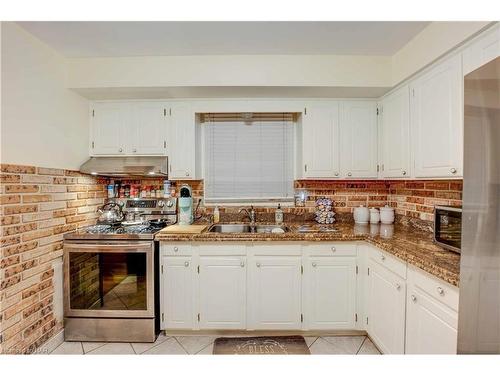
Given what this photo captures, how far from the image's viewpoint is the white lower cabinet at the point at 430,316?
1.23m

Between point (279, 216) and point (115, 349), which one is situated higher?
point (279, 216)

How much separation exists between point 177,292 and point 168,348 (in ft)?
1.42

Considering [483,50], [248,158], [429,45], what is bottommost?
[248,158]

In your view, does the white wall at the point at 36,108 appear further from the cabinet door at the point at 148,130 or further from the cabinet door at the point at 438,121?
the cabinet door at the point at 438,121

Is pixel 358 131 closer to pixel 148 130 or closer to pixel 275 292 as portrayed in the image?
pixel 275 292

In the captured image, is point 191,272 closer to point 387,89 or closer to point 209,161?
point 209,161

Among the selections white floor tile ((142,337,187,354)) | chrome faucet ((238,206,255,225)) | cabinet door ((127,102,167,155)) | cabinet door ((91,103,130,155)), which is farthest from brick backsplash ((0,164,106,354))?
chrome faucet ((238,206,255,225))

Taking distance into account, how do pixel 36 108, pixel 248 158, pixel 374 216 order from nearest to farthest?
pixel 36 108, pixel 374 216, pixel 248 158

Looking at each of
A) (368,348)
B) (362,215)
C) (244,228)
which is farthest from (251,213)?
(368,348)

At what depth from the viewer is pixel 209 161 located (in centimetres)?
278

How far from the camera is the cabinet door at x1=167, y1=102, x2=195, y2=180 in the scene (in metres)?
2.44

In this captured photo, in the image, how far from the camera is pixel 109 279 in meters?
2.06

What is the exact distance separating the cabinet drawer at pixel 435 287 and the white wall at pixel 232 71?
160cm

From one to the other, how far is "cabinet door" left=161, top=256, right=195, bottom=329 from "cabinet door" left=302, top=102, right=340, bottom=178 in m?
1.54
